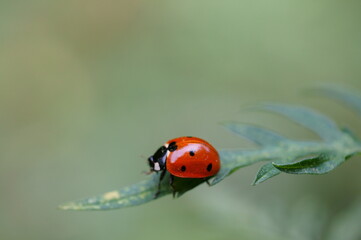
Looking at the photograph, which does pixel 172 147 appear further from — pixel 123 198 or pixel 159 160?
pixel 123 198

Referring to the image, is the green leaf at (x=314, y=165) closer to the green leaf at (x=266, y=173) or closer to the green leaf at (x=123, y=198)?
the green leaf at (x=266, y=173)

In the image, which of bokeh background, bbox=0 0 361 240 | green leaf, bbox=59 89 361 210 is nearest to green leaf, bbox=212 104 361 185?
green leaf, bbox=59 89 361 210

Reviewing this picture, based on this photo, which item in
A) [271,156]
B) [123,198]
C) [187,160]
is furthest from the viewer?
[187,160]

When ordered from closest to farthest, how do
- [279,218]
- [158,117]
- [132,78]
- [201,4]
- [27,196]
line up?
[279,218], [27,196], [158,117], [132,78], [201,4]

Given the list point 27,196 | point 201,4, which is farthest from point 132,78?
point 27,196

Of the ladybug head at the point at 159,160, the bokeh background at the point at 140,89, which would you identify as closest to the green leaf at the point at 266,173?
the ladybug head at the point at 159,160

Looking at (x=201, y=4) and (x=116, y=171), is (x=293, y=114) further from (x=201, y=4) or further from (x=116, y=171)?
(x=201, y=4)

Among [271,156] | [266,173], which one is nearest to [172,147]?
[271,156]
